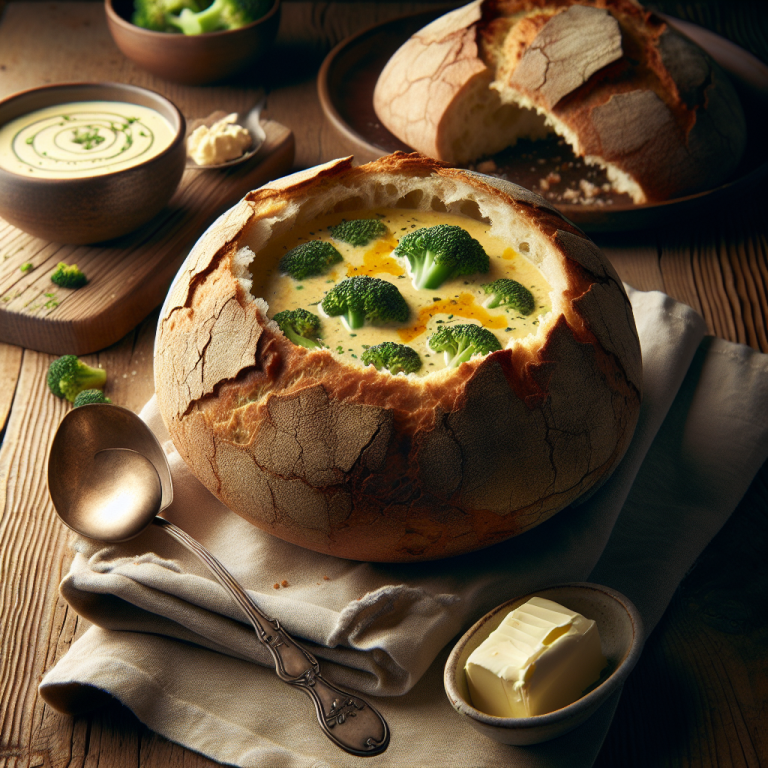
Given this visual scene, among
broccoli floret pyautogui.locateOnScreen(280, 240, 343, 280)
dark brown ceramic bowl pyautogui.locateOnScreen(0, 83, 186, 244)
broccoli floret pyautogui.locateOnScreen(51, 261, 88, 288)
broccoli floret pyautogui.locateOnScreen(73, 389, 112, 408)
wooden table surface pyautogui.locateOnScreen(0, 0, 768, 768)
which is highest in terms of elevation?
broccoli floret pyautogui.locateOnScreen(280, 240, 343, 280)

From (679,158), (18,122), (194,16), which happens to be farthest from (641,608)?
(194,16)

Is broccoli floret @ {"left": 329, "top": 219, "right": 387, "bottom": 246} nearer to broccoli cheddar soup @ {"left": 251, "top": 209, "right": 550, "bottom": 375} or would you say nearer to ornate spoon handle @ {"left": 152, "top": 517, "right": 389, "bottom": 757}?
broccoli cheddar soup @ {"left": 251, "top": 209, "right": 550, "bottom": 375}

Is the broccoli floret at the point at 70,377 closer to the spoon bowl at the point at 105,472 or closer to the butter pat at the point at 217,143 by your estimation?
the spoon bowl at the point at 105,472

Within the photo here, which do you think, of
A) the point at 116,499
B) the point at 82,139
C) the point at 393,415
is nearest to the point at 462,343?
the point at 393,415

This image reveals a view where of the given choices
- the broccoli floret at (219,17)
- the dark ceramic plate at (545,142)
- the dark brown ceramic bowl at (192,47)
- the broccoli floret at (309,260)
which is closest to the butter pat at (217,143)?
the dark ceramic plate at (545,142)

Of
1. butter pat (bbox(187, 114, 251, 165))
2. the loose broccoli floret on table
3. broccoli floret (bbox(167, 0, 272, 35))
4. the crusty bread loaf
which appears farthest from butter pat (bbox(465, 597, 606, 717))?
broccoli floret (bbox(167, 0, 272, 35))

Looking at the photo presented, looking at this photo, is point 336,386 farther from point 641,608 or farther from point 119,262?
point 119,262
